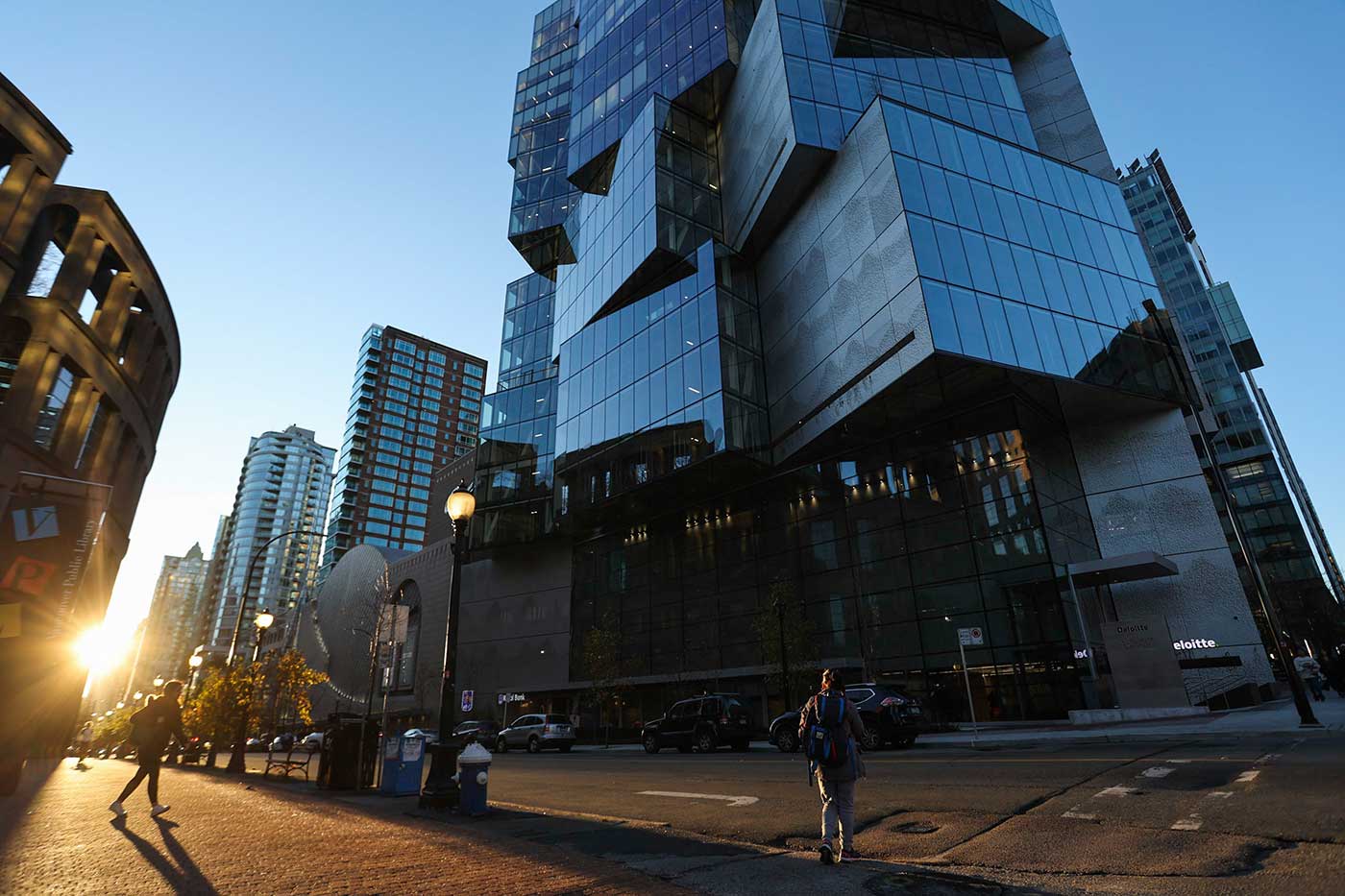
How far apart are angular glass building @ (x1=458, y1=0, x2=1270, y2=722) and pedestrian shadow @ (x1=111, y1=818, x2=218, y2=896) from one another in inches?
962

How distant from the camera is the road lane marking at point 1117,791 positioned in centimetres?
802

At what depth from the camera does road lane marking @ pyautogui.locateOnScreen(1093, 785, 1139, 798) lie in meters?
8.02

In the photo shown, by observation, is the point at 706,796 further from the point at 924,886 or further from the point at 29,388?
the point at 29,388

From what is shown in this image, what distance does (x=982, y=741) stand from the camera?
1838 centimetres

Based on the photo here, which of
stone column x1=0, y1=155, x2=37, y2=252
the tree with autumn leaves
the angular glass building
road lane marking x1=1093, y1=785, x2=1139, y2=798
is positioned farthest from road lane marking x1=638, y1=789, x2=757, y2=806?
stone column x1=0, y1=155, x2=37, y2=252

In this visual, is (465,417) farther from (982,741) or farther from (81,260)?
(982,741)

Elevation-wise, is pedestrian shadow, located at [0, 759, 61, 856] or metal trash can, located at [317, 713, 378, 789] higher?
metal trash can, located at [317, 713, 378, 789]

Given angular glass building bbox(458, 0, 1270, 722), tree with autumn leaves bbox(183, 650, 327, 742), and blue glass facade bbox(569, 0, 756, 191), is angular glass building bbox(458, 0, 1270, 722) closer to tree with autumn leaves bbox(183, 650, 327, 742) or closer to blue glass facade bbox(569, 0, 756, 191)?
blue glass facade bbox(569, 0, 756, 191)

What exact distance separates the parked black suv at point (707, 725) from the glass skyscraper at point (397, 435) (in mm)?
114613

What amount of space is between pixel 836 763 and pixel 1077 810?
133 inches

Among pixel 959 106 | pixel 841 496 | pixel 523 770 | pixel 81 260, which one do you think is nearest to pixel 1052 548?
pixel 841 496

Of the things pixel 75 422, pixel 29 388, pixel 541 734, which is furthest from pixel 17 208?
pixel 541 734

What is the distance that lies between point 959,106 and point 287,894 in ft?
143

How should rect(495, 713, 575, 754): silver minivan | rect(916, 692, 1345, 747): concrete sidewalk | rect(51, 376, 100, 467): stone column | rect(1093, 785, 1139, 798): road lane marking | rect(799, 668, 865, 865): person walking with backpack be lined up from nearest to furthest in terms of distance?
rect(799, 668, 865, 865): person walking with backpack < rect(1093, 785, 1139, 798): road lane marking < rect(916, 692, 1345, 747): concrete sidewalk < rect(51, 376, 100, 467): stone column < rect(495, 713, 575, 754): silver minivan
